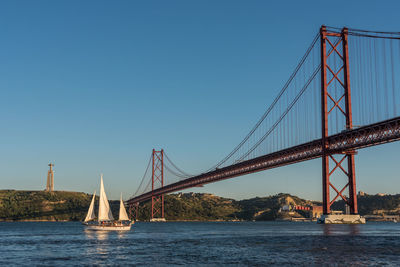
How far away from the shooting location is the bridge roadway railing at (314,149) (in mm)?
54656

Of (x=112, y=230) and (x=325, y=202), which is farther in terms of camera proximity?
(x=112, y=230)

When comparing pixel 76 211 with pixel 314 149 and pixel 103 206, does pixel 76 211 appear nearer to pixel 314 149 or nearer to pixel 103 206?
pixel 103 206

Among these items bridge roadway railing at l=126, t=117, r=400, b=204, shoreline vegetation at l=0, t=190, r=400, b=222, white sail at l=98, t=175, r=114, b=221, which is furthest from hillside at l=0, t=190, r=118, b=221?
white sail at l=98, t=175, r=114, b=221

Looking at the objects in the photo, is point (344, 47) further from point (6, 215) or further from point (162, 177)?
point (6, 215)

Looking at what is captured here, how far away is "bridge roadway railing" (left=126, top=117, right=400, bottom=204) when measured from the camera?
179 feet

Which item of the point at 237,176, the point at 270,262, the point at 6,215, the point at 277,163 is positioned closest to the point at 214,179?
the point at 237,176

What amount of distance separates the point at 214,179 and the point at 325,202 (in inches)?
1317

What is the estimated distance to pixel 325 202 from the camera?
65250mm

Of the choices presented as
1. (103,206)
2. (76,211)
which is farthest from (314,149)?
(76,211)

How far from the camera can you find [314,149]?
68938 millimetres

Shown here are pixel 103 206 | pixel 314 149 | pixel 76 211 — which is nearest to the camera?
pixel 314 149

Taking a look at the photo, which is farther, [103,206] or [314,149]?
[103,206]

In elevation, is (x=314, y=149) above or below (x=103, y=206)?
above

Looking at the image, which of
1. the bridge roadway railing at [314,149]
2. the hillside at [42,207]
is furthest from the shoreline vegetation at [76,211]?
the bridge roadway railing at [314,149]
